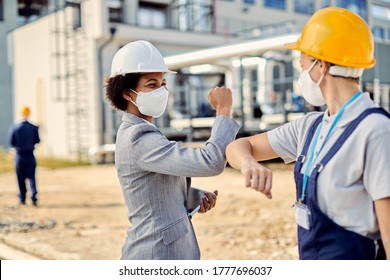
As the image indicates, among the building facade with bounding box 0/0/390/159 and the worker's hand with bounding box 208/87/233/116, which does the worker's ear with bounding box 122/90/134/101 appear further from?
the building facade with bounding box 0/0/390/159

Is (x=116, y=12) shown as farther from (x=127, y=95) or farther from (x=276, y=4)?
(x=127, y=95)

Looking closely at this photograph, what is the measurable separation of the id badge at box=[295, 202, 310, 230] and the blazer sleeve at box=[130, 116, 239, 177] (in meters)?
0.22

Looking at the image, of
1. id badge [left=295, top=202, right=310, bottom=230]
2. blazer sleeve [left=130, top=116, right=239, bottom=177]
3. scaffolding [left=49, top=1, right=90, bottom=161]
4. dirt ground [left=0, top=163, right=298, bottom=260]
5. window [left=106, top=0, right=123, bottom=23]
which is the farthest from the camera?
scaffolding [left=49, top=1, right=90, bottom=161]

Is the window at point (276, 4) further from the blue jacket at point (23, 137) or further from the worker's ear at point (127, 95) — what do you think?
the worker's ear at point (127, 95)

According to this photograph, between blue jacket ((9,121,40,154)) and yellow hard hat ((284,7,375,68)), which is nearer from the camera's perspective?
yellow hard hat ((284,7,375,68))

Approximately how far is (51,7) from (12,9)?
11.1ft

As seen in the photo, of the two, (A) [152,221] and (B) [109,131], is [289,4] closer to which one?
(A) [152,221]

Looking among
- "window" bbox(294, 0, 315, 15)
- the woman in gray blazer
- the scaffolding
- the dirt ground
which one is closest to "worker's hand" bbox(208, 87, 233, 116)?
the woman in gray blazer

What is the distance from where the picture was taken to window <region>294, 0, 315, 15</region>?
415 centimetres

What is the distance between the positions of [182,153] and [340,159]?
0.39 metres

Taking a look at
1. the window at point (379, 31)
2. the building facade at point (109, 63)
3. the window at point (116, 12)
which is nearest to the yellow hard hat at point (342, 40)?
the window at point (379, 31)

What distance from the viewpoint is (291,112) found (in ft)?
26.6

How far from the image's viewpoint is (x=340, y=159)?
3.47ft

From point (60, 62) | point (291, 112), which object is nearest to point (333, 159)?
point (291, 112)
